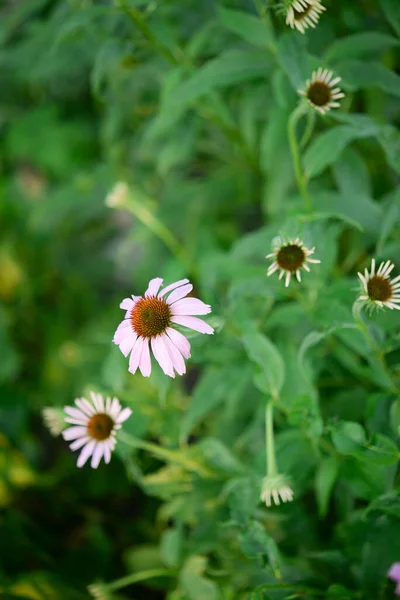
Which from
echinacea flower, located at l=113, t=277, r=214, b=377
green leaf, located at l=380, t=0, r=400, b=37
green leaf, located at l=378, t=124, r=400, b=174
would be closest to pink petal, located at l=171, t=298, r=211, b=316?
echinacea flower, located at l=113, t=277, r=214, b=377

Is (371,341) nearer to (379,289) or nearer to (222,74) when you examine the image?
(379,289)

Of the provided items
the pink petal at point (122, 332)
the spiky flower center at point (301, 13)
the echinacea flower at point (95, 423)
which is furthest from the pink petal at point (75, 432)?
the spiky flower center at point (301, 13)

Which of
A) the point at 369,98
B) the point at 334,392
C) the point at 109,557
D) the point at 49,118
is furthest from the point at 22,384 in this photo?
the point at 369,98

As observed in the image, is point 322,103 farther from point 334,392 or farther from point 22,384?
point 22,384

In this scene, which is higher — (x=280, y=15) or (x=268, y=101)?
(x=268, y=101)

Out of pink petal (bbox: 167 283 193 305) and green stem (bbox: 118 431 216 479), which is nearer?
pink petal (bbox: 167 283 193 305)

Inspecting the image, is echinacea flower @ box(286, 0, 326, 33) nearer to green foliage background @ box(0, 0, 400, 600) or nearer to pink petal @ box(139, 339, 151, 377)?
green foliage background @ box(0, 0, 400, 600)
